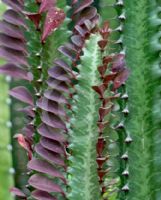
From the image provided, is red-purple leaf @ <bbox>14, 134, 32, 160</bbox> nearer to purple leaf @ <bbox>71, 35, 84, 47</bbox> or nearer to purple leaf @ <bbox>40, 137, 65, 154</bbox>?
purple leaf @ <bbox>40, 137, 65, 154</bbox>

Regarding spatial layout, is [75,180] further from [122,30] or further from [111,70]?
[122,30]

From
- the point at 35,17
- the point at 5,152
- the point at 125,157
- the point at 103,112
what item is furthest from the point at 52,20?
the point at 5,152

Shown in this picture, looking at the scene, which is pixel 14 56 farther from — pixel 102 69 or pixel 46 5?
pixel 102 69

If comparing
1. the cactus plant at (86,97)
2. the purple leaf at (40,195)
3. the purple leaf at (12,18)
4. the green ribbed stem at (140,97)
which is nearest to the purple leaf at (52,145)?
the cactus plant at (86,97)

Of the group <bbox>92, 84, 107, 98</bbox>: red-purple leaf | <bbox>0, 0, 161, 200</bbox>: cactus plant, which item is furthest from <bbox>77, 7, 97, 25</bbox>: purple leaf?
<bbox>92, 84, 107, 98</bbox>: red-purple leaf

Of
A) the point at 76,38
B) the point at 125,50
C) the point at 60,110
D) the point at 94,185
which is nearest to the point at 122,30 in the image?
the point at 125,50

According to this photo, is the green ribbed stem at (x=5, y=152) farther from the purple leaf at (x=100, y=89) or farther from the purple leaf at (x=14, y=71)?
the purple leaf at (x=100, y=89)

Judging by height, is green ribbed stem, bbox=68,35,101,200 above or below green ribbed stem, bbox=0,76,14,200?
above
